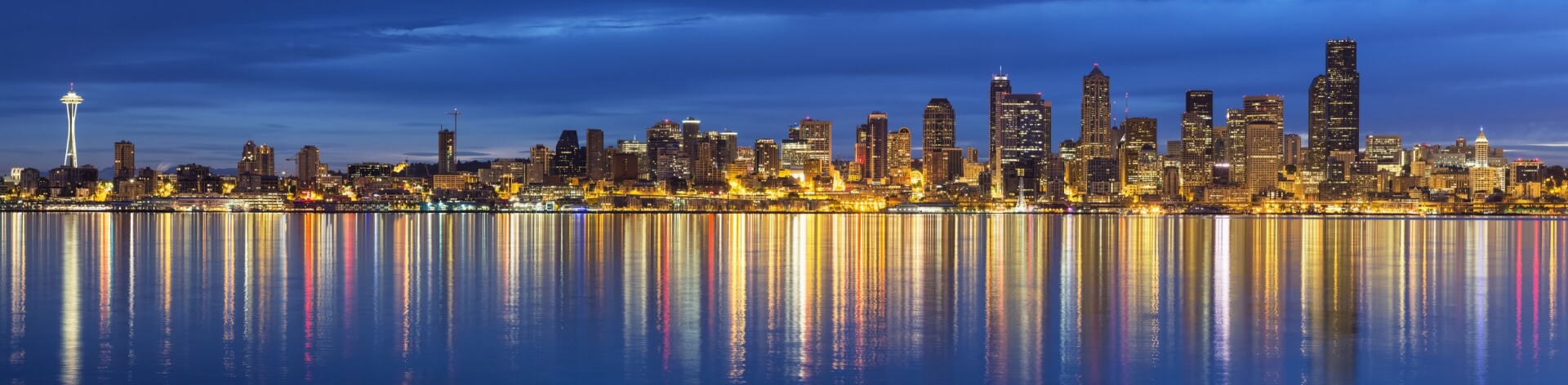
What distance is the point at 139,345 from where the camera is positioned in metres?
25.0

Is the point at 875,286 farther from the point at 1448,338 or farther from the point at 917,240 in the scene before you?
the point at 917,240

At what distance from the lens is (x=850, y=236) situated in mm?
85562

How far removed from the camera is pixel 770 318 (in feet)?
96.0

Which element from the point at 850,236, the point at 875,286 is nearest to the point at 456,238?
the point at 850,236

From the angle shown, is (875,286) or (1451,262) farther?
(1451,262)

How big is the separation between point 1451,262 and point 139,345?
44846 millimetres

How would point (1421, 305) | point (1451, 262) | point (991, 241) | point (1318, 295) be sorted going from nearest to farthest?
point (1421, 305), point (1318, 295), point (1451, 262), point (991, 241)

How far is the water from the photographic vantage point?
2219cm

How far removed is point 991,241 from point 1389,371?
53865 mm

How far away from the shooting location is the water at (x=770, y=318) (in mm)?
22188

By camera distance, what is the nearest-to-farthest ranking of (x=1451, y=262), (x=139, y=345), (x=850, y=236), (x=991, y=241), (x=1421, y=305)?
1. (x=139, y=345)
2. (x=1421, y=305)
3. (x=1451, y=262)
4. (x=991, y=241)
5. (x=850, y=236)

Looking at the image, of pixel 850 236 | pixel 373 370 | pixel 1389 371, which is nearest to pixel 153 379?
pixel 373 370

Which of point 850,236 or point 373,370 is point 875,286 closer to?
point 373,370

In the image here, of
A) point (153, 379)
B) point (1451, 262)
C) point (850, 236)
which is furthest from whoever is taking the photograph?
point (850, 236)
